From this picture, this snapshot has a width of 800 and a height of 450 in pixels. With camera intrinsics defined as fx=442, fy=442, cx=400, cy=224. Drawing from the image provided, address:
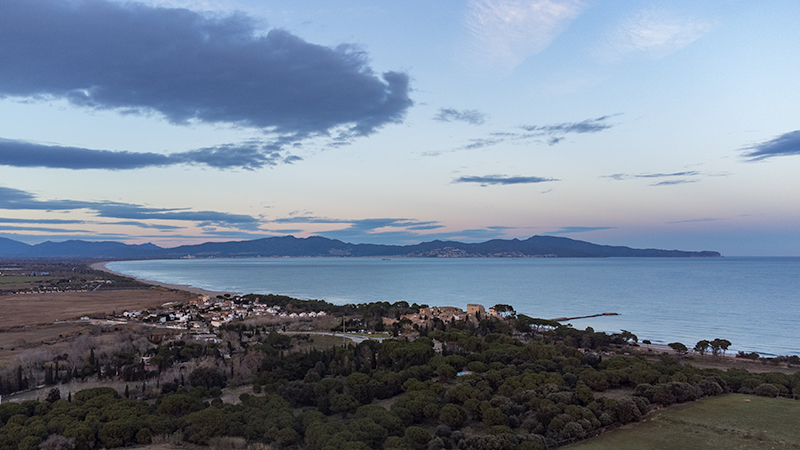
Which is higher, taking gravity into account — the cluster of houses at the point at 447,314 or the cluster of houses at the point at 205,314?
the cluster of houses at the point at 447,314

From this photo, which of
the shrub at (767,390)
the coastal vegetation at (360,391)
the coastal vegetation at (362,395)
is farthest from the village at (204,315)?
the shrub at (767,390)

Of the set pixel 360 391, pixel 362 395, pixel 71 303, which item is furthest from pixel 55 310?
pixel 362 395

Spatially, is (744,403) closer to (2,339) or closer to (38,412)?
(38,412)

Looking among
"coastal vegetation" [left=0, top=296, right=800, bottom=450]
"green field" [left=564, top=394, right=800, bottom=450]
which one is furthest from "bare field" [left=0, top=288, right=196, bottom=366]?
"green field" [left=564, top=394, right=800, bottom=450]

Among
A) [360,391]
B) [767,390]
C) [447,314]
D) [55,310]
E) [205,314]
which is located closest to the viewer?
[767,390]

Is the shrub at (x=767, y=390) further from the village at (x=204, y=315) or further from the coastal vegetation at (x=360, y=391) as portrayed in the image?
the village at (x=204, y=315)

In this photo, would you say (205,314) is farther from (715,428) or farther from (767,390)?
(767,390)
